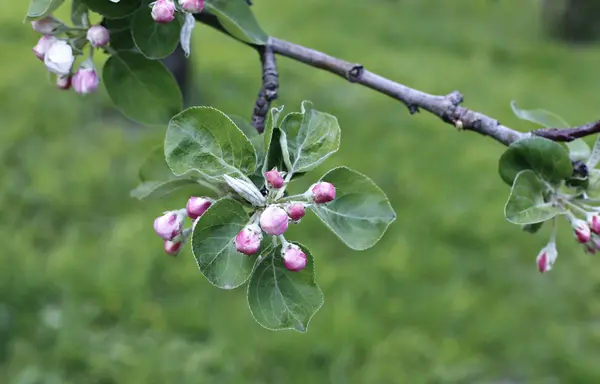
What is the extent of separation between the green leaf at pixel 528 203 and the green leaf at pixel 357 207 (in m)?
0.14

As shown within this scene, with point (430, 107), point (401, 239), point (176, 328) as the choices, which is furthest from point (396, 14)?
point (430, 107)

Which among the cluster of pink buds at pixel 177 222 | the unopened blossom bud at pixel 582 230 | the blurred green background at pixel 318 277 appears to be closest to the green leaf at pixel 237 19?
the cluster of pink buds at pixel 177 222

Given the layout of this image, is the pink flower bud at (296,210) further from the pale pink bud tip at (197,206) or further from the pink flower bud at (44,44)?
the pink flower bud at (44,44)

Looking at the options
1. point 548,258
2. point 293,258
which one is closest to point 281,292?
point 293,258

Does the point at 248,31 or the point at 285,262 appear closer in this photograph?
the point at 285,262

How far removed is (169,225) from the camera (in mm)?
765

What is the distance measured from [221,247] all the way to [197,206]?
2.5 inches

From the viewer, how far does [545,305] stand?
301cm

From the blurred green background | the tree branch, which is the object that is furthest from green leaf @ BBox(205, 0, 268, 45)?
the blurred green background

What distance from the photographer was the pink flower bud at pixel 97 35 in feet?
2.67

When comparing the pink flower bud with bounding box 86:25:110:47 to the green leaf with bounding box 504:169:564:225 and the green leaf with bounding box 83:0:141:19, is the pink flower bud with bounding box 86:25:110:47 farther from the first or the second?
the green leaf with bounding box 504:169:564:225

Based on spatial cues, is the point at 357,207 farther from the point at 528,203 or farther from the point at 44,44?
the point at 44,44

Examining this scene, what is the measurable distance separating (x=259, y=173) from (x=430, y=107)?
0.87 ft

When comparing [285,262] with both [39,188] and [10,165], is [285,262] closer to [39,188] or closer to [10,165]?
[39,188]
